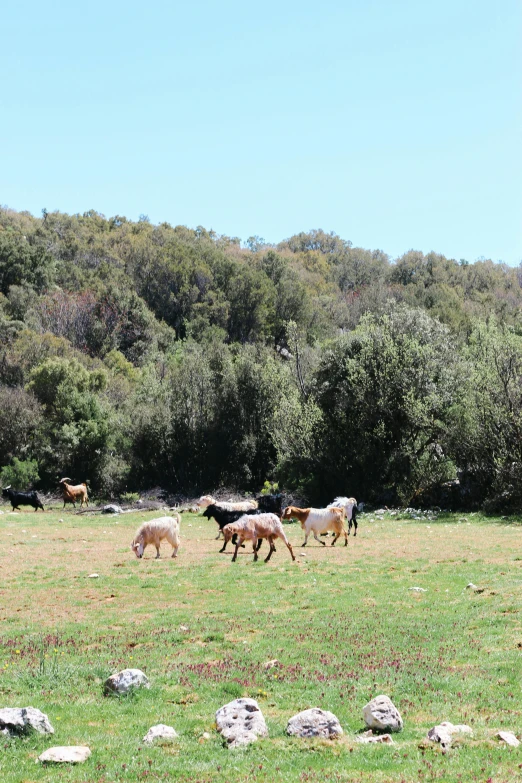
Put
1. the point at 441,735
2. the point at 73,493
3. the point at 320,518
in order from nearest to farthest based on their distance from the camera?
the point at 441,735, the point at 320,518, the point at 73,493

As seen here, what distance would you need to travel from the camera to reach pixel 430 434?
4022 centimetres

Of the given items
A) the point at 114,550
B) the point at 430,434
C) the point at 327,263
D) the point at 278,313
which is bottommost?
the point at 114,550

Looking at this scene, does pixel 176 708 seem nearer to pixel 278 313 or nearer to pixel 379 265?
pixel 278 313

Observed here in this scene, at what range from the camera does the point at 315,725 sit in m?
7.44

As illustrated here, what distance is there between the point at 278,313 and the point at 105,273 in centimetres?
2161

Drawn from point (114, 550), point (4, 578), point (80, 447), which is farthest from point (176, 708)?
point (80, 447)

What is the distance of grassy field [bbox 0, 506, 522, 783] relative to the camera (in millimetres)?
6914

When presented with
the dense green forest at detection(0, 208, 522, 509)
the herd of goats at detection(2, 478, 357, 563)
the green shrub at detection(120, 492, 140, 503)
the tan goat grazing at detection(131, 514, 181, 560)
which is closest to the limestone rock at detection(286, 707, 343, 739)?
the herd of goats at detection(2, 478, 357, 563)

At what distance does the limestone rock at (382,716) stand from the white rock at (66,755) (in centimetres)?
275

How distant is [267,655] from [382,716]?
3.24m

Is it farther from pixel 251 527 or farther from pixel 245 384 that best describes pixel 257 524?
pixel 245 384

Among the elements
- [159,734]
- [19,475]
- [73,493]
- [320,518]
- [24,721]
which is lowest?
[73,493]

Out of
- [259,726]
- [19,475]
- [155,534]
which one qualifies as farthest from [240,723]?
[19,475]

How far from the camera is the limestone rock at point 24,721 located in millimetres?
7543
